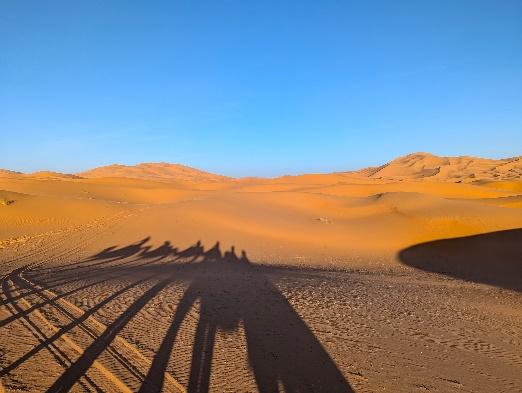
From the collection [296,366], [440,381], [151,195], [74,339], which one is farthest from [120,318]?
[151,195]

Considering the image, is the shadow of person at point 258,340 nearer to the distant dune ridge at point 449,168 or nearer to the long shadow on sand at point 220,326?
the long shadow on sand at point 220,326

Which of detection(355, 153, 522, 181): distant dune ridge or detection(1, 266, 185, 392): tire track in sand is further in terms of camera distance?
detection(355, 153, 522, 181): distant dune ridge

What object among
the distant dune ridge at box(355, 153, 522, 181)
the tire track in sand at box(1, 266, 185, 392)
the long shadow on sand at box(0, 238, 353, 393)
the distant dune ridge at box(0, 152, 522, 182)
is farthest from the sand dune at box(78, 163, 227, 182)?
the tire track in sand at box(1, 266, 185, 392)

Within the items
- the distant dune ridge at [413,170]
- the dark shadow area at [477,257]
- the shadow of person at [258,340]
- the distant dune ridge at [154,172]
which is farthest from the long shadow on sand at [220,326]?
the distant dune ridge at [154,172]

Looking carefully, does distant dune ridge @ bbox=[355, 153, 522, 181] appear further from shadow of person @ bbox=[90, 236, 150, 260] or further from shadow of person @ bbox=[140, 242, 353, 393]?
shadow of person @ bbox=[140, 242, 353, 393]

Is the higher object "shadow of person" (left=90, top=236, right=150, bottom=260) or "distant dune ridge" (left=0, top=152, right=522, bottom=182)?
"distant dune ridge" (left=0, top=152, right=522, bottom=182)

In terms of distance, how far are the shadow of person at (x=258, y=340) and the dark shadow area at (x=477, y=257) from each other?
7.58 meters

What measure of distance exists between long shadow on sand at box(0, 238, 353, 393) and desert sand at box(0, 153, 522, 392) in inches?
1.1

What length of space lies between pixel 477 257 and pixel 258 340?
40.7 ft

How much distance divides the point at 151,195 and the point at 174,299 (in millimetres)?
29612

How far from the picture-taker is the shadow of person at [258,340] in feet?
15.2

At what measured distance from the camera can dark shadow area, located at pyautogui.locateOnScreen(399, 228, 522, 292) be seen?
42.6 ft

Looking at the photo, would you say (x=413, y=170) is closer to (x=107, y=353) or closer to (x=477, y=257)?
(x=477, y=257)

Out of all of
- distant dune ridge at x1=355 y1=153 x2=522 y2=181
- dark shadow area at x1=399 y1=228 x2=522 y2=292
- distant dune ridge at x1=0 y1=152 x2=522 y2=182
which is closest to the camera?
dark shadow area at x1=399 y1=228 x2=522 y2=292
